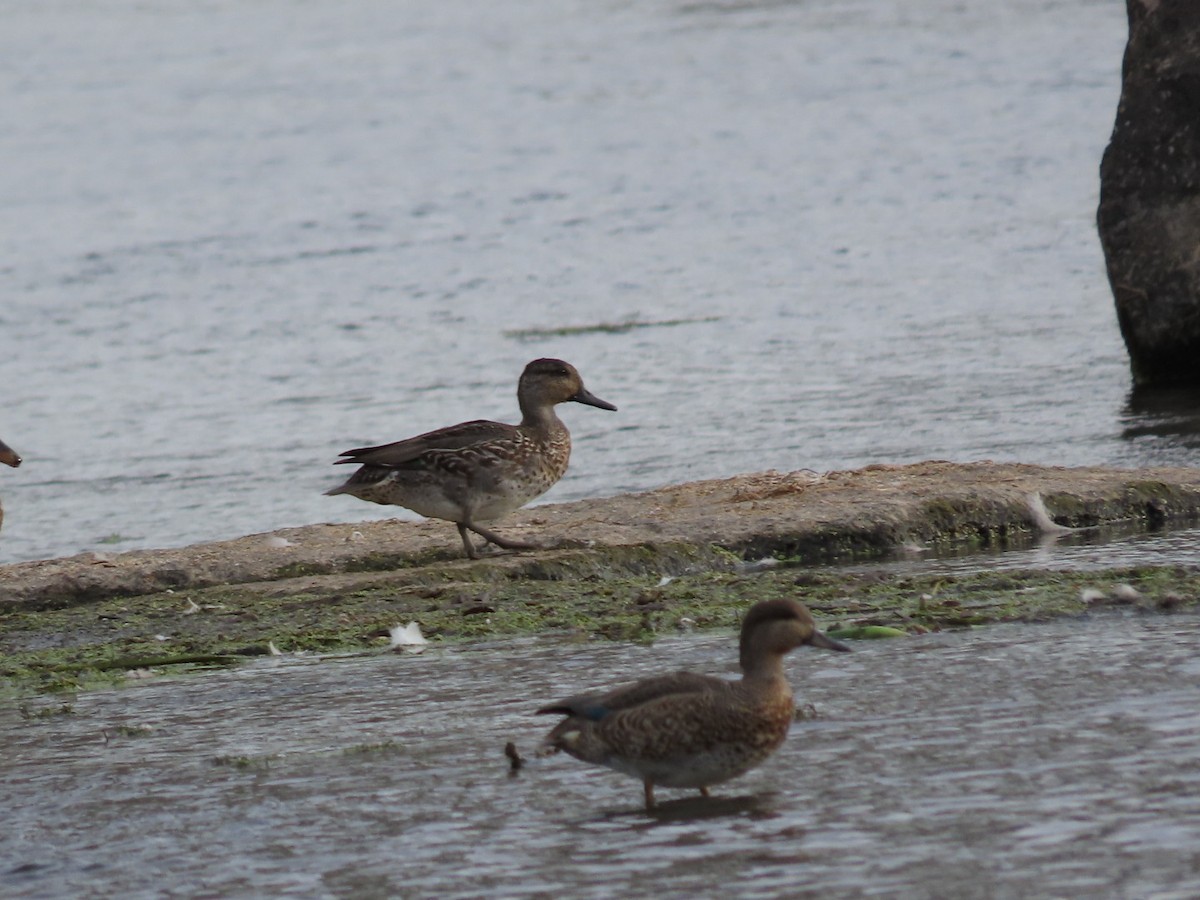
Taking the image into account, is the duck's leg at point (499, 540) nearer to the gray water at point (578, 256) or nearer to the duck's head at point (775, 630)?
the gray water at point (578, 256)

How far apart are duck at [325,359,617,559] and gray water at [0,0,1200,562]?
105 inches

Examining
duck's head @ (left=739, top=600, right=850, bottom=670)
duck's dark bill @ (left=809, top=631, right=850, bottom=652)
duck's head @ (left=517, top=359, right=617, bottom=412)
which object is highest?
duck's head @ (left=517, top=359, right=617, bottom=412)

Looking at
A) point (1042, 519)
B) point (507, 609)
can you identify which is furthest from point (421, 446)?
point (1042, 519)

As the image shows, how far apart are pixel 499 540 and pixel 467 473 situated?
0.37 meters

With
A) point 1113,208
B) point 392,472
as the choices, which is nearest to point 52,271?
point 1113,208

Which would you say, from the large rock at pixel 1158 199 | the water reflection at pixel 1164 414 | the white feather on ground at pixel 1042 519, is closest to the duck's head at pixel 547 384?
the white feather on ground at pixel 1042 519

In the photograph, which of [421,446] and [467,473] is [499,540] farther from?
[421,446]

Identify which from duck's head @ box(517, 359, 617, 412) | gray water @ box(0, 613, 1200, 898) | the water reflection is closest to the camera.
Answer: gray water @ box(0, 613, 1200, 898)

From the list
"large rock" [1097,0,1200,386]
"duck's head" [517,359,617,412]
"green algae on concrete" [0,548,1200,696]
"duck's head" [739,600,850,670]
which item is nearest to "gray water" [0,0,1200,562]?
"large rock" [1097,0,1200,386]

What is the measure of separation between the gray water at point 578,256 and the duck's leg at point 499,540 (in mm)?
3083

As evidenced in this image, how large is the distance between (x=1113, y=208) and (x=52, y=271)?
546 inches

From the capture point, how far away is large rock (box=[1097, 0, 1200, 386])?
1303 centimetres

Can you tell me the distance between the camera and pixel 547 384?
390 inches

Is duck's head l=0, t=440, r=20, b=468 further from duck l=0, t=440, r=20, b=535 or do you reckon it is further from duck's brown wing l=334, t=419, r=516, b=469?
duck's brown wing l=334, t=419, r=516, b=469
